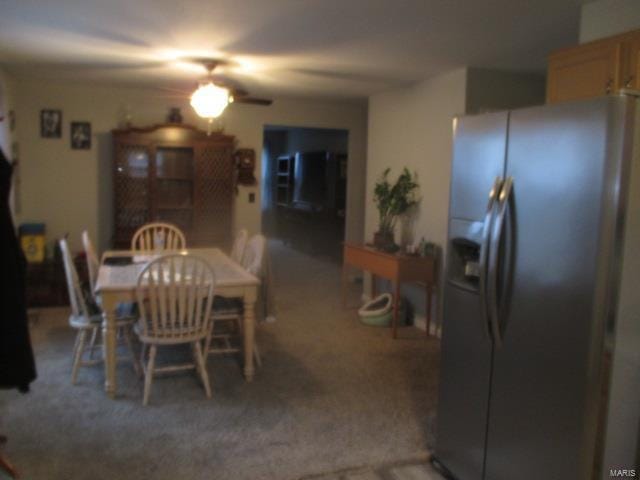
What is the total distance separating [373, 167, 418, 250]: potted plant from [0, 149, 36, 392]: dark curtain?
333 cm

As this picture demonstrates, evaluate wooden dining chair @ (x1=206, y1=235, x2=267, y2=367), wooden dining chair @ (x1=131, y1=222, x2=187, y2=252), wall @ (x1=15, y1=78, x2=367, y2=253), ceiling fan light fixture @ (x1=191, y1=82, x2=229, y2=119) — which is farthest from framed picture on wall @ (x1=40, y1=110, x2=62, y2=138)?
wooden dining chair @ (x1=206, y1=235, x2=267, y2=367)

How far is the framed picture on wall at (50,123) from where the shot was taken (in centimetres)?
568

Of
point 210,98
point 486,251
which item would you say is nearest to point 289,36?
point 210,98

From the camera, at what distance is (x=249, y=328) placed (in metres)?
3.51

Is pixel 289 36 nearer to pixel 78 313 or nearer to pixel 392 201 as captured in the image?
pixel 392 201

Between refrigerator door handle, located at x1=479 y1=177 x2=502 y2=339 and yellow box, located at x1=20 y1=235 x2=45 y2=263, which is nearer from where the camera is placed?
refrigerator door handle, located at x1=479 y1=177 x2=502 y2=339

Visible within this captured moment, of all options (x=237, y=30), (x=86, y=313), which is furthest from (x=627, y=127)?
(x=86, y=313)

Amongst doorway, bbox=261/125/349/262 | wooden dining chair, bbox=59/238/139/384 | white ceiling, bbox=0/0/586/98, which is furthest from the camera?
doorway, bbox=261/125/349/262

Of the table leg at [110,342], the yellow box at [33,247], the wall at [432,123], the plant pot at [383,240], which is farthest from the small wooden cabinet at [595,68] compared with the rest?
the yellow box at [33,247]

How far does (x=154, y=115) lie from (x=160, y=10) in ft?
10.4

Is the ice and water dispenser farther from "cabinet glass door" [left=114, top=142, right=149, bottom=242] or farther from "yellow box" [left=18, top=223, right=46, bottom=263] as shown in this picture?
Result: "yellow box" [left=18, top=223, right=46, bottom=263]

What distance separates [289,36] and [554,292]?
8.01 ft

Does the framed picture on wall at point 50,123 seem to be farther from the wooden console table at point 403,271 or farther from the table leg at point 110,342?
the wooden console table at point 403,271

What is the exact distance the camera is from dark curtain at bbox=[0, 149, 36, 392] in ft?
6.75
